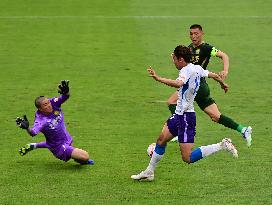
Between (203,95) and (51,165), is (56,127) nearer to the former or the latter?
(51,165)

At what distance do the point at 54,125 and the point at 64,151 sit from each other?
1.53 ft

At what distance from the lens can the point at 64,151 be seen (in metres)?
12.1

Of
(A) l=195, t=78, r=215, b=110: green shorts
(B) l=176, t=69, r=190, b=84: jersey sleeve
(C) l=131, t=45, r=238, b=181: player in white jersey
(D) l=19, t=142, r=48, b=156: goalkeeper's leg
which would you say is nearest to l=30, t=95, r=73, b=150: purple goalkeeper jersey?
(D) l=19, t=142, r=48, b=156: goalkeeper's leg

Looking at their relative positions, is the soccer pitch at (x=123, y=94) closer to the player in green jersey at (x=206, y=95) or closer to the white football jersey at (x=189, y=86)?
the player in green jersey at (x=206, y=95)

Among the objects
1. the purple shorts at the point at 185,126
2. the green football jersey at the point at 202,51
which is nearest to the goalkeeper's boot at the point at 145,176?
the purple shorts at the point at 185,126

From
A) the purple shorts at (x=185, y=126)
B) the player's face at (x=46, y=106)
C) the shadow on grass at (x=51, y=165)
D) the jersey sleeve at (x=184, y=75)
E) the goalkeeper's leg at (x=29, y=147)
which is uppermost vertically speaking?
the jersey sleeve at (x=184, y=75)

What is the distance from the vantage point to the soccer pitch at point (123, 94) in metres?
11.1

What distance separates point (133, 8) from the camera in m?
30.8

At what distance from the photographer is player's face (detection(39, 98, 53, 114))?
11.9 metres

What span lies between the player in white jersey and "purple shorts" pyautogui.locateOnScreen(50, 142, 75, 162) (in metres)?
1.30

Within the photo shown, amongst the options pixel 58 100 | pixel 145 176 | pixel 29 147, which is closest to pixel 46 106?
pixel 58 100

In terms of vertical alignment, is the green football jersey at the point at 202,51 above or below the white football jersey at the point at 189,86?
above

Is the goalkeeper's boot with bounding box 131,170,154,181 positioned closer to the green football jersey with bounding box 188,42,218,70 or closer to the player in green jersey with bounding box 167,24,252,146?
the player in green jersey with bounding box 167,24,252,146

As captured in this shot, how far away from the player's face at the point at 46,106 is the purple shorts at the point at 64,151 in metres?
0.64
